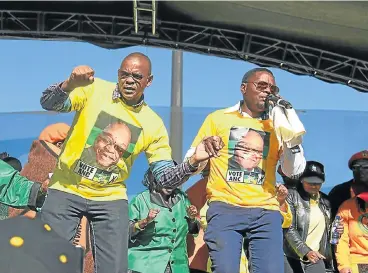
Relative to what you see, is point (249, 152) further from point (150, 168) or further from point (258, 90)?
point (150, 168)

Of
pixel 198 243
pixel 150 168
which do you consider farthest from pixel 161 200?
pixel 150 168

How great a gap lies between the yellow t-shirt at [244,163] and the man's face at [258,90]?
2.7 inches

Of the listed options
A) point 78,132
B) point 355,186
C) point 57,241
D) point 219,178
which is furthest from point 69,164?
point 355,186

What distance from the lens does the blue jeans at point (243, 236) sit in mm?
2822

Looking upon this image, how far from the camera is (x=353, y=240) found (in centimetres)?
411

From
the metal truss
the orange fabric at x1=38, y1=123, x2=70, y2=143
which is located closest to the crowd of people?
the orange fabric at x1=38, y1=123, x2=70, y2=143

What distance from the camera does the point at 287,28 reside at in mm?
5484

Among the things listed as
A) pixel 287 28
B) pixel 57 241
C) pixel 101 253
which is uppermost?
pixel 287 28

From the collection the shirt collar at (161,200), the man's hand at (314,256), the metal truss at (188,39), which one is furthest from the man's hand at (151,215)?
the metal truss at (188,39)

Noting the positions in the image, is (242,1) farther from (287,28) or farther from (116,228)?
(116,228)

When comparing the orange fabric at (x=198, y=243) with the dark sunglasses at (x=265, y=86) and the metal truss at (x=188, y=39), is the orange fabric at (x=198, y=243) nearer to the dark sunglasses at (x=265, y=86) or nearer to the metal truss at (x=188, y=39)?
the dark sunglasses at (x=265, y=86)

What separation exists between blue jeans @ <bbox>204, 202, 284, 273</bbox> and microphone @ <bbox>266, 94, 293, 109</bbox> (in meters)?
0.50

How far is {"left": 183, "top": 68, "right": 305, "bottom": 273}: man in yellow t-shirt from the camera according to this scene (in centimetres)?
285

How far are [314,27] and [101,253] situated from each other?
3.28m
